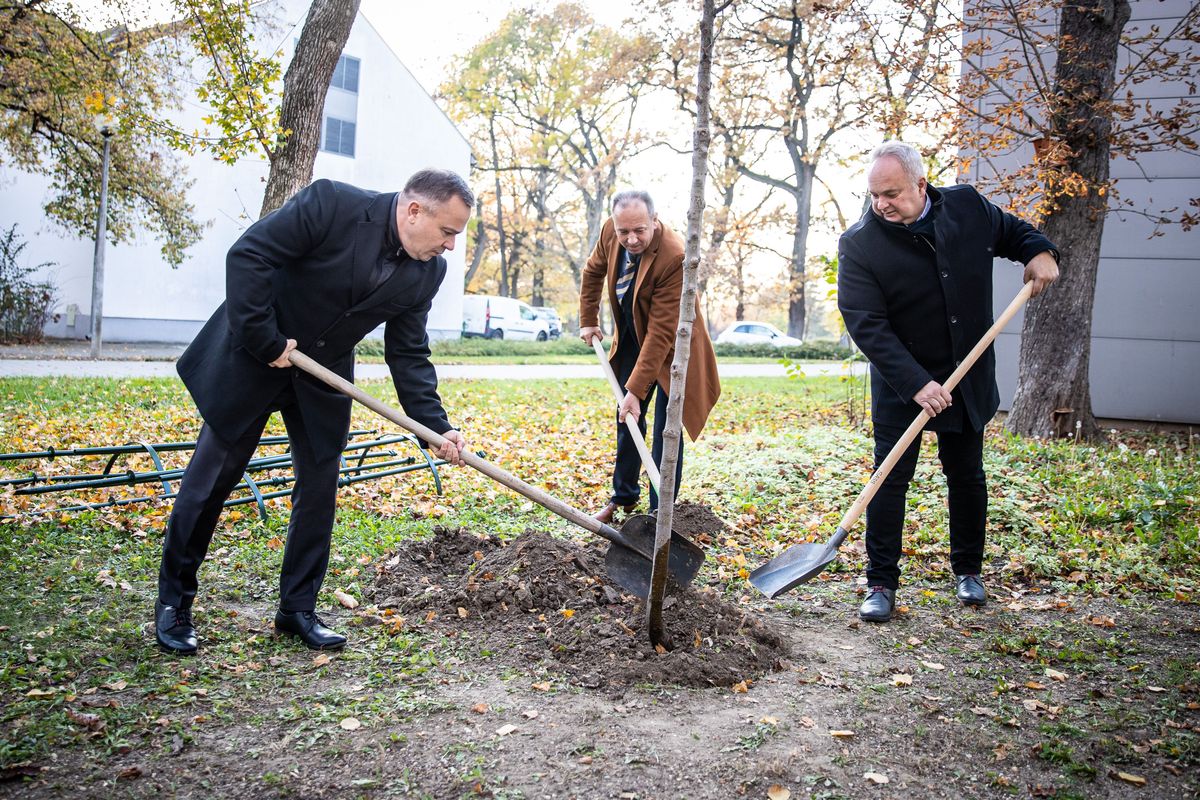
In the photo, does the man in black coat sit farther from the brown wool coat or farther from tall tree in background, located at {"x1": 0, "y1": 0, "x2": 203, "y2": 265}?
tall tree in background, located at {"x1": 0, "y1": 0, "x2": 203, "y2": 265}

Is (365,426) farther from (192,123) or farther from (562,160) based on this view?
(562,160)

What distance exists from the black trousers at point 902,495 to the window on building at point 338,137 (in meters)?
22.0

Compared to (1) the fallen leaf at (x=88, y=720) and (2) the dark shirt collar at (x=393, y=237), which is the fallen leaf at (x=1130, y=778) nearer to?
(2) the dark shirt collar at (x=393, y=237)

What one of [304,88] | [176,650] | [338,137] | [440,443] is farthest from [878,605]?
[338,137]

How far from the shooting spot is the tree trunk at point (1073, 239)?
306 inches

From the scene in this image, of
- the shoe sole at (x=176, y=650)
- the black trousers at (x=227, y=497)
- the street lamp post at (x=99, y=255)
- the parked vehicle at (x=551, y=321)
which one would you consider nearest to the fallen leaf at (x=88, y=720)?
the shoe sole at (x=176, y=650)

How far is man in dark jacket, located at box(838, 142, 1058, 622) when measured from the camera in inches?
151

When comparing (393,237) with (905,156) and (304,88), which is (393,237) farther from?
(304,88)

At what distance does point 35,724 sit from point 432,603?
161 centimetres

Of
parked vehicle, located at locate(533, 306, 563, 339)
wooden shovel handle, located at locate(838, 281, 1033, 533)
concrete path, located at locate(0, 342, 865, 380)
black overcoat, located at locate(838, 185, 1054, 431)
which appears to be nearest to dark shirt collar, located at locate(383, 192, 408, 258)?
black overcoat, located at locate(838, 185, 1054, 431)

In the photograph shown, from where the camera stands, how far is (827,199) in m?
28.7

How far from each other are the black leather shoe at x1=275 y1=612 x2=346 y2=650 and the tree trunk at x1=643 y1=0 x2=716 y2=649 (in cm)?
126

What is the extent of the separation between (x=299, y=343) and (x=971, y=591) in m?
3.29

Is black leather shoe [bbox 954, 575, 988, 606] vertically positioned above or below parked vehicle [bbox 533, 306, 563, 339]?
below
